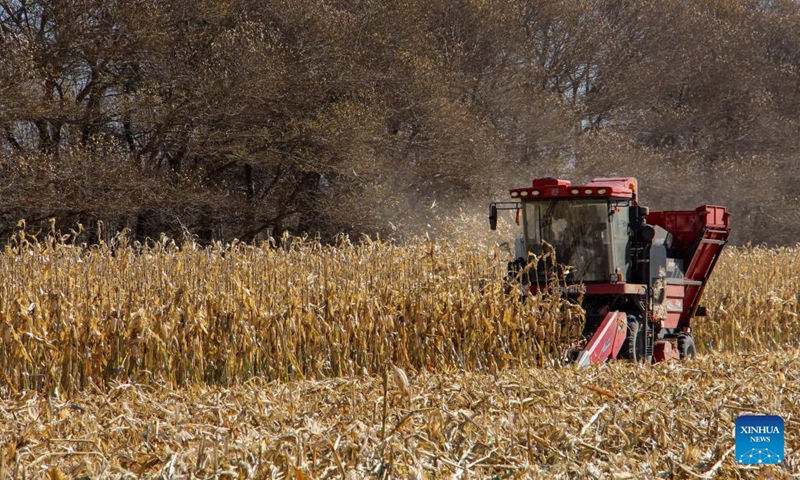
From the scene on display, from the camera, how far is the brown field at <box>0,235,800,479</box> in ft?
10.1

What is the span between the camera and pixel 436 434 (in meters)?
3.35

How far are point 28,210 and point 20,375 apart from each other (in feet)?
41.3

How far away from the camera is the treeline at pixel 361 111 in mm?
19578

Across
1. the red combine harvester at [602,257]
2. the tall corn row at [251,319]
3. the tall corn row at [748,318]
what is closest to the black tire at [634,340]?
the red combine harvester at [602,257]

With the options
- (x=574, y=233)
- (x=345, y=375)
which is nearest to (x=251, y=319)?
(x=345, y=375)

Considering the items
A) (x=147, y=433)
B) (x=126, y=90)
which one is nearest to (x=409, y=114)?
(x=126, y=90)

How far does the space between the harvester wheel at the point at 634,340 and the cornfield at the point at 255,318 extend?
18.7 inches

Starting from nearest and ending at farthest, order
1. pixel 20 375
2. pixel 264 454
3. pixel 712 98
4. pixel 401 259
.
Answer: pixel 264 454
pixel 20 375
pixel 401 259
pixel 712 98

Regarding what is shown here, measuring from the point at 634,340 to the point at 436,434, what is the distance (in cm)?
545

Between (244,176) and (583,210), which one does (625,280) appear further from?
(244,176)

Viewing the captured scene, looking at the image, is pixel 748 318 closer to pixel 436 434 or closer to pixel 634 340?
pixel 634 340

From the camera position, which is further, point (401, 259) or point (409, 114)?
point (409, 114)

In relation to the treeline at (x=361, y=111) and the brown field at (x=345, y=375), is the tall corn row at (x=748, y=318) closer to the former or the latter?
the brown field at (x=345, y=375)

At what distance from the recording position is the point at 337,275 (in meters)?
8.97
